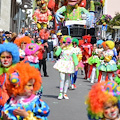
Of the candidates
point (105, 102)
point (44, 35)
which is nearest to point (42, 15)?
point (44, 35)

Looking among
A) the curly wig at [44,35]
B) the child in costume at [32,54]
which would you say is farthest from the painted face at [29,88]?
the curly wig at [44,35]

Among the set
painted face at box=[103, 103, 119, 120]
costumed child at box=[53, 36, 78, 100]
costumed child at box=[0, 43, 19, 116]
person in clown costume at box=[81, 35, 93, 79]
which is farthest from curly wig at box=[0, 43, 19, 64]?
person in clown costume at box=[81, 35, 93, 79]

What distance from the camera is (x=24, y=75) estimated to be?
4.43 metres

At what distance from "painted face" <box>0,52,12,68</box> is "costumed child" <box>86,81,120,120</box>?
2057mm

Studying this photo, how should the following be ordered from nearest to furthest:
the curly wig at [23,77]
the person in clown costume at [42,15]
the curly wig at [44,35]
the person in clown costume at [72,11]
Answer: the curly wig at [23,77] → the curly wig at [44,35] → the person in clown costume at [72,11] → the person in clown costume at [42,15]

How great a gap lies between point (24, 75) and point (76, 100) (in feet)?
19.4

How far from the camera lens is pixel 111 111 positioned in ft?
12.6

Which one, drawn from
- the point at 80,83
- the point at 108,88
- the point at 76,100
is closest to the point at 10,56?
the point at 108,88

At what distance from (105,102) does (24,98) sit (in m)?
1.11

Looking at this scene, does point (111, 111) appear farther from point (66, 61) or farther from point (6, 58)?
point (66, 61)

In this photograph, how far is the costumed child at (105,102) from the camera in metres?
3.84

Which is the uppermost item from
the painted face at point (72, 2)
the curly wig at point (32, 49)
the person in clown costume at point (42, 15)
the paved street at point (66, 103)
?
the painted face at point (72, 2)

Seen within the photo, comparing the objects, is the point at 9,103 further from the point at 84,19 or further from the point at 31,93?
the point at 84,19

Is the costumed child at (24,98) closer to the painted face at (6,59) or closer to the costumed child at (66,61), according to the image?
the painted face at (6,59)
